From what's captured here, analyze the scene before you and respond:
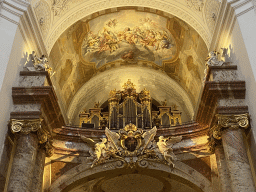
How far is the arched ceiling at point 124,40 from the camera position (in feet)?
38.9

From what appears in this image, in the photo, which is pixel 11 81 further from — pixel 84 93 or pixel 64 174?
pixel 84 93

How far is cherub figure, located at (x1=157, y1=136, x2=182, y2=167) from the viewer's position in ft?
36.7

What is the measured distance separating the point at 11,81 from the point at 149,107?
6286 millimetres

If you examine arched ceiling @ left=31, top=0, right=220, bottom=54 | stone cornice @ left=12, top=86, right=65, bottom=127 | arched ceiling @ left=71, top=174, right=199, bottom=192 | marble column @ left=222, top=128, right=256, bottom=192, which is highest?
arched ceiling @ left=31, top=0, right=220, bottom=54

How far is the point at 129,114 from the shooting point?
13.7 meters

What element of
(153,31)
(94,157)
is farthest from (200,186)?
(153,31)

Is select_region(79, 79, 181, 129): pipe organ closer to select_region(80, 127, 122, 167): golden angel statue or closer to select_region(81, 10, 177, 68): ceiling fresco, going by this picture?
select_region(80, 127, 122, 167): golden angel statue

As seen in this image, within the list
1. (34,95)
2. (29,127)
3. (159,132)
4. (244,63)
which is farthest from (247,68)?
(29,127)

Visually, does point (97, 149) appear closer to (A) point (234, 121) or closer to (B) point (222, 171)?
(B) point (222, 171)

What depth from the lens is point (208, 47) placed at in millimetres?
11672

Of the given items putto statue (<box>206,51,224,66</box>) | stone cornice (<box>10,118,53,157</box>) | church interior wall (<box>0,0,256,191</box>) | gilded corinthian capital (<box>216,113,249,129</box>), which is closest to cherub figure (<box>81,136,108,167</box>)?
church interior wall (<box>0,0,256,191</box>)

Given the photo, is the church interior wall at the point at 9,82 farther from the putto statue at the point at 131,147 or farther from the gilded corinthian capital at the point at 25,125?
the putto statue at the point at 131,147

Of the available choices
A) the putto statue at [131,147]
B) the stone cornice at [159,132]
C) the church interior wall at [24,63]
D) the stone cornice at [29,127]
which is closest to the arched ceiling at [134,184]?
the putto statue at [131,147]

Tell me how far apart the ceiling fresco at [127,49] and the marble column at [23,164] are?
452 centimetres
